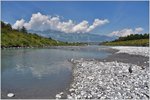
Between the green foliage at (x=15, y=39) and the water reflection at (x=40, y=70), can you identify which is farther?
the green foliage at (x=15, y=39)

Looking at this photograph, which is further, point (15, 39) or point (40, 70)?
point (15, 39)

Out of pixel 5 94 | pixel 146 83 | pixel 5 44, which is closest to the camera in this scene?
pixel 5 94

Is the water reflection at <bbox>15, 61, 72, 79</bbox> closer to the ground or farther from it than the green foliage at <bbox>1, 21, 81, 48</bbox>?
closer to the ground

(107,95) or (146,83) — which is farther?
(146,83)

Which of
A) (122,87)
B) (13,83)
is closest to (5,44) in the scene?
(13,83)

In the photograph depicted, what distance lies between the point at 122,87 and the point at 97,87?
1646 millimetres

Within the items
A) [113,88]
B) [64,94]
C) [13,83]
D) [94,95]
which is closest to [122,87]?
[113,88]

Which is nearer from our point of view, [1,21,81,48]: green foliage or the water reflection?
the water reflection

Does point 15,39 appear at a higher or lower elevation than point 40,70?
higher

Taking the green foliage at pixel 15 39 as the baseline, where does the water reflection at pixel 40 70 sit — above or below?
below

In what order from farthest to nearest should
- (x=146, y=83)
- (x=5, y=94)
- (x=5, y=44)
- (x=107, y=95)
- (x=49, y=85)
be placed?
(x=5, y=44), (x=49, y=85), (x=146, y=83), (x=5, y=94), (x=107, y=95)

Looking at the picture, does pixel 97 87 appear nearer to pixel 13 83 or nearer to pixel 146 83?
pixel 146 83

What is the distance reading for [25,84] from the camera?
18531mm

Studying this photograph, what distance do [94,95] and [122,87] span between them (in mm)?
2673
